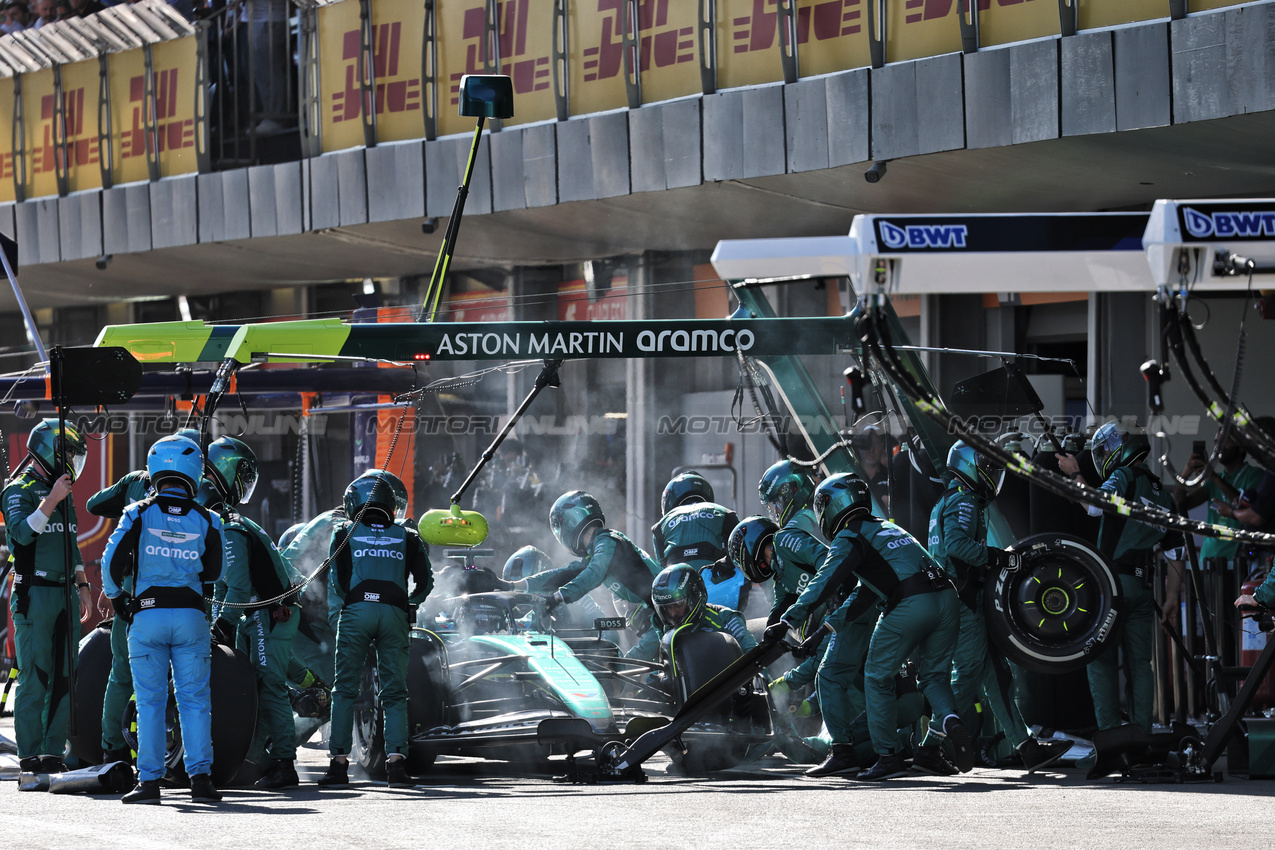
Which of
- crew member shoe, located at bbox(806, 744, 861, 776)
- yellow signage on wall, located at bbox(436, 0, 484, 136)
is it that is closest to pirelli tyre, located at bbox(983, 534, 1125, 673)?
crew member shoe, located at bbox(806, 744, 861, 776)

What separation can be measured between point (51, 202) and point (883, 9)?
11396 millimetres

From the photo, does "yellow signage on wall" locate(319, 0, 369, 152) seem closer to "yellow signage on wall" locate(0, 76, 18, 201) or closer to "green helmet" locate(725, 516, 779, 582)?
"yellow signage on wall" locate(0, 76, 18, 201)

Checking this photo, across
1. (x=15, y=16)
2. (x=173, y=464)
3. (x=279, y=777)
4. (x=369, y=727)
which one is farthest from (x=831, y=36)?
(x=15, y=16)

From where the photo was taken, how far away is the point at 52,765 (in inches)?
360

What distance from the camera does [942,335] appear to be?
16.4 metres

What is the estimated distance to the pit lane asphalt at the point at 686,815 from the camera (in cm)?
669

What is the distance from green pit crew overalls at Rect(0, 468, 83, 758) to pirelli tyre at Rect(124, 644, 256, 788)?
0.66m

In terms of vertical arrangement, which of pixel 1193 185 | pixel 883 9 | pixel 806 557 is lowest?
pixel 806 557

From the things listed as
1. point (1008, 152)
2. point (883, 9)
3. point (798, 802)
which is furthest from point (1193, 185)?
point (798, 802)

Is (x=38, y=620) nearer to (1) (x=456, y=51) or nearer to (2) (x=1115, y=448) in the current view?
(2) (x=1115, y=448)

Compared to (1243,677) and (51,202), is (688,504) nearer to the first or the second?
(1243,677)

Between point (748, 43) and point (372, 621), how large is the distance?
24.5ft

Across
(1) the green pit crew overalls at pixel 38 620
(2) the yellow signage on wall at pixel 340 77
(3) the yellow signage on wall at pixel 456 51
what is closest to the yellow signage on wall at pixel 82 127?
(2) the yellow signage on wall at pixel 340 77

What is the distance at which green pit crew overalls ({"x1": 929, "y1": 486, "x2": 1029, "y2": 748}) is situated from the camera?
940 cm
